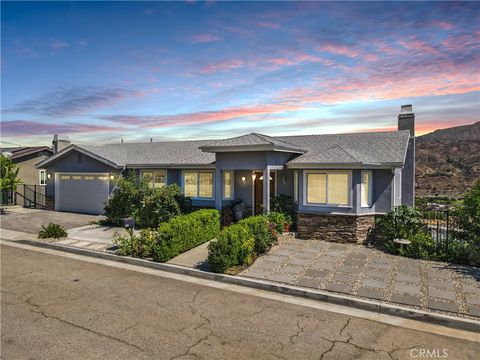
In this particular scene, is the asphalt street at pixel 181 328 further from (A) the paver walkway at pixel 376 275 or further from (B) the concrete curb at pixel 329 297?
(A) the paver walkway at pixel 376 275

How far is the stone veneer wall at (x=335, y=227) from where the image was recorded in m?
13.9

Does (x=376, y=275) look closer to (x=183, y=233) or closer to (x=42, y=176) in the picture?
(x=183, y=233)

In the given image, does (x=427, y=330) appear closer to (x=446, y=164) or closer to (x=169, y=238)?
(x=169, y=238)

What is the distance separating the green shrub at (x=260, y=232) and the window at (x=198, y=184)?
627cm

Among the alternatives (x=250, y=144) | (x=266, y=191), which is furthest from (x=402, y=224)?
(x=250, y=144)

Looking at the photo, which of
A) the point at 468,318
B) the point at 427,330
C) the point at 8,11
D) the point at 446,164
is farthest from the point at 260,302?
the point at 446,164

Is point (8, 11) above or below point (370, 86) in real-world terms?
above

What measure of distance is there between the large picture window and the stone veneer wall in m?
0.65

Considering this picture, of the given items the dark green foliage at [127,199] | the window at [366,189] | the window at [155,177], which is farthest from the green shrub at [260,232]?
the window at [155,177]

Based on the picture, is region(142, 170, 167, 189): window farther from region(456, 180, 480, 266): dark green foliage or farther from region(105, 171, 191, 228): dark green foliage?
region(456, 180, 480, 266): dark green foliage

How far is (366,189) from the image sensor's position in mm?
14797

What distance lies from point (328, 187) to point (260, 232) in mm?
4213

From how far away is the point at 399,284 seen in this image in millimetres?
9102

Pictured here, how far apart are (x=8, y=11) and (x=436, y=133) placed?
71.2m
